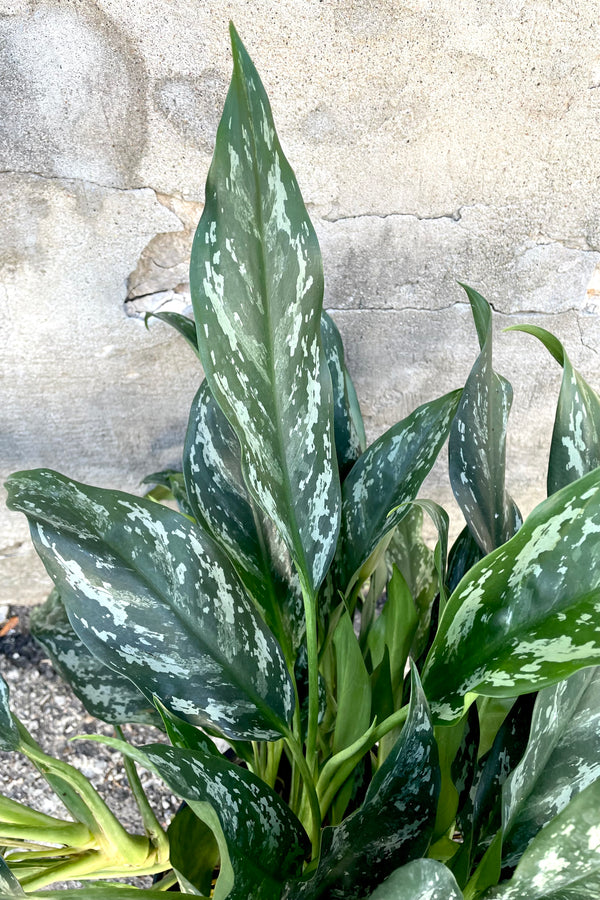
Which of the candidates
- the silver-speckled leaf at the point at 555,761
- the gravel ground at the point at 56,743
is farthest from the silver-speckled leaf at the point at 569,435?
the gravel ground at the point at 56,743

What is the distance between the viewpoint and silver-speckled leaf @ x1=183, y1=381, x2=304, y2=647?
1.86 feet

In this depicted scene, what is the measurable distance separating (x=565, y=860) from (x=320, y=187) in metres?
0.64

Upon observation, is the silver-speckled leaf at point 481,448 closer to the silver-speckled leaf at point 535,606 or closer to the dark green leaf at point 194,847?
the silver-speckled leaf at point 535,606

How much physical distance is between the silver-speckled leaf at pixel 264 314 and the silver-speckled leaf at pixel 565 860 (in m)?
0.20

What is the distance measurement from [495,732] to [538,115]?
0.60 metres

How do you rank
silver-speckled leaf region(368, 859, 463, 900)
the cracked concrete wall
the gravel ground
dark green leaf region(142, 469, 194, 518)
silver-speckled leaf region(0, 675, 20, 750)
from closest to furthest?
silver-speckled leaf region(368, 859, 463, 900) < silver-speckled leaf region(0, 675, 20, 750) < the cracked concrete wall < dark green leaf region(142, 469, 194, 518) < the gravel ground

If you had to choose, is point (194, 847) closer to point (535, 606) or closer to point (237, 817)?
point (237, 817)

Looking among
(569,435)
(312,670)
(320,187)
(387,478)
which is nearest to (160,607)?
(312,670)

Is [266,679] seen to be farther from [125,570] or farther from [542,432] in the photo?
[542,432]

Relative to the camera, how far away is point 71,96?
2.12 feet

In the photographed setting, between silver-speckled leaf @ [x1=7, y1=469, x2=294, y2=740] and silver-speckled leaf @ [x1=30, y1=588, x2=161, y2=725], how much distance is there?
A: 0.14 meters

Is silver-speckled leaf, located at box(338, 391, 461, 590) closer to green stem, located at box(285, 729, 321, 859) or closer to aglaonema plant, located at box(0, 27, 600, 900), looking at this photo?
aglaonema plant, located at box(0, 27, 600, 900)

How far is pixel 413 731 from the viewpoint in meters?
0.38

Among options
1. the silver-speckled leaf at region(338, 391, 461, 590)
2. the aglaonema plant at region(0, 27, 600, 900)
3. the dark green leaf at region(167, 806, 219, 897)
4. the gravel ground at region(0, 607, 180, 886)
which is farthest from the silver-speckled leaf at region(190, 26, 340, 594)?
the gravel ground at region(0, 607, 180, 886)
